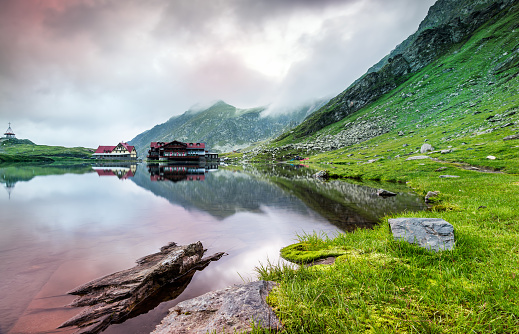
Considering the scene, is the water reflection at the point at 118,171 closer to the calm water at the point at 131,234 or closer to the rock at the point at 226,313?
the calm water at the point at 131,234

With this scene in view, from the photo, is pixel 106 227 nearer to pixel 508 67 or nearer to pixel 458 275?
pixel 458 275

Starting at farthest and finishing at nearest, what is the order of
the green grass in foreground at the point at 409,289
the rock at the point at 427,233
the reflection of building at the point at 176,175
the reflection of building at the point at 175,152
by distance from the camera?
1. the reflection of building at the point at 175,152
2. the reflection of building at the point at 176,175
3. the rock at the point at 427,233
4. the green grass in foreground at the point at 409,289

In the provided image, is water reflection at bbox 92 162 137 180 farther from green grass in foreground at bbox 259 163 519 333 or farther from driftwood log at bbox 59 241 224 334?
green grass in foreground at bbox 259 163 519 333

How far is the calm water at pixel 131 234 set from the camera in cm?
923

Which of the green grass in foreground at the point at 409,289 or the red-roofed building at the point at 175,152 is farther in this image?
the red-roofed building at the point at 175,152

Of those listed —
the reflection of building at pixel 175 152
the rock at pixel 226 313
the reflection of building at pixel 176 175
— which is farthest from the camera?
the reflection of building at pixel 175 152

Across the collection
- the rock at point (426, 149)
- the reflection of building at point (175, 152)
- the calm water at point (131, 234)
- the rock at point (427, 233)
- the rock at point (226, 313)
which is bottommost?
the calm water at point (131, 234)

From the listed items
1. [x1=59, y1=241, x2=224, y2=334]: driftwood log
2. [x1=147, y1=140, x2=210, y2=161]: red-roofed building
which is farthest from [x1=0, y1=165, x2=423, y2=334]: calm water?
[x1=147, y1=140, x2=210, y2=161]: red-roofed building

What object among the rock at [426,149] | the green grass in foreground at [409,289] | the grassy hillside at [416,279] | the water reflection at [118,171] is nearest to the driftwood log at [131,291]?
the grassy hillside at [416,279]

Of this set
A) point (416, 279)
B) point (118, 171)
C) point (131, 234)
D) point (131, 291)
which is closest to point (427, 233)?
point (416, 279)

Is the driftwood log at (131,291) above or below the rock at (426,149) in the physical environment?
below

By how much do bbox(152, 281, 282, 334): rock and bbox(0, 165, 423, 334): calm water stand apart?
180 cm

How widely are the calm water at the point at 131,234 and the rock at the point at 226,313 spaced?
1801 millimetres

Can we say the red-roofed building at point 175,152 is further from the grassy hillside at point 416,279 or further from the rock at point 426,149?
the grassy hillside at point 416,279
